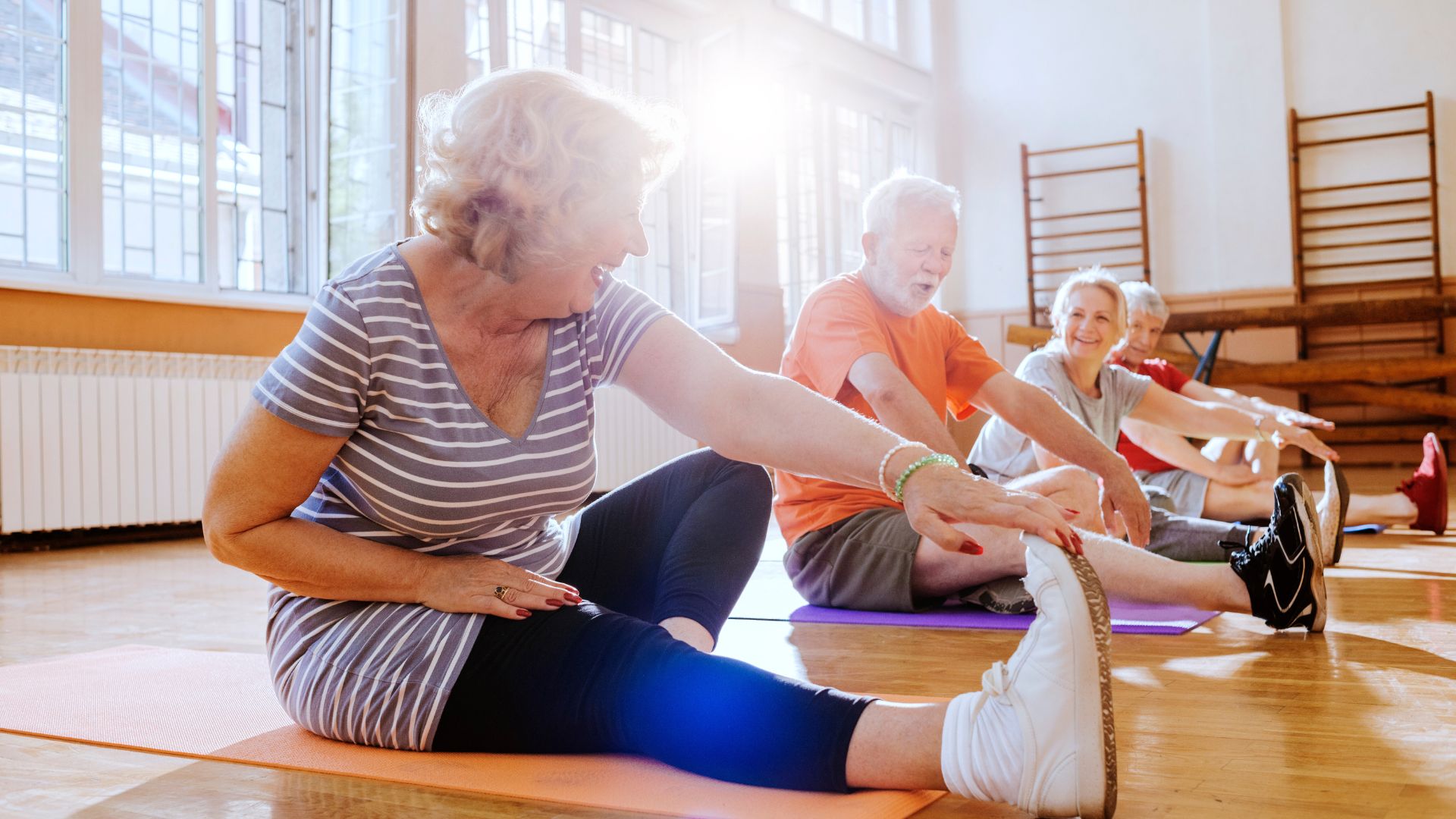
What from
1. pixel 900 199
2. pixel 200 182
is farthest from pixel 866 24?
pixel 900 199

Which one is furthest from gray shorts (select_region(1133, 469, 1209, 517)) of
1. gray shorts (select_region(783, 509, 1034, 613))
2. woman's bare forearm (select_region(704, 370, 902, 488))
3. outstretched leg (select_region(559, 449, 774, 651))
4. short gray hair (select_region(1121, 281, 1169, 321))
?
woman's bare forearm (select_region(704, 370, 902, 488))

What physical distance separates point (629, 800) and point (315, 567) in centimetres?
43

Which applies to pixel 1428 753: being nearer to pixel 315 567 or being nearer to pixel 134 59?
pixel 315 567

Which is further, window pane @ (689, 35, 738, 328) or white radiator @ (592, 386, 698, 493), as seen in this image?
window pane @ (689, 35, 738, 328)

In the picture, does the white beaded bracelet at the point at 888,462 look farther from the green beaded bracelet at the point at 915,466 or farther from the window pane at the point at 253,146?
the window pane at the point at 253,146

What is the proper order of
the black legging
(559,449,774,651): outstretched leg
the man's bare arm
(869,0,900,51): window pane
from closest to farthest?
the black legging → (559,449,774,651): outstretched leg → the man's bare arm → (869,0,900,51): window pane

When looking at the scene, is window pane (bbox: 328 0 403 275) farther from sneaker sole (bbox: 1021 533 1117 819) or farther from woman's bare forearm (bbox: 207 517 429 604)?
sneaker sole (bbox: 1021 533 1117 819)

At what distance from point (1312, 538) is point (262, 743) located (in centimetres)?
161

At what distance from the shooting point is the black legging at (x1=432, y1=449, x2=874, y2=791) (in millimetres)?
1146

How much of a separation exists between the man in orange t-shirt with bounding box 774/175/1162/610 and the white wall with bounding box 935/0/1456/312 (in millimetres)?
6184

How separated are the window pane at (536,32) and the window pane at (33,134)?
2.00m

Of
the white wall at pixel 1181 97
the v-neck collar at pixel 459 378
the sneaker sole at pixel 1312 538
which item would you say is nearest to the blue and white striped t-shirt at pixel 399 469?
the v-neck collar at pixel 459 378

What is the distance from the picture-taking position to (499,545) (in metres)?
1.44

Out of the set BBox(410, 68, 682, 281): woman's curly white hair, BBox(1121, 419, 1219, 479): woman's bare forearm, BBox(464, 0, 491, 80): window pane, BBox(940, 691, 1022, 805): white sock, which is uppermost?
BBox(464, 0, 491, 80): window pane
